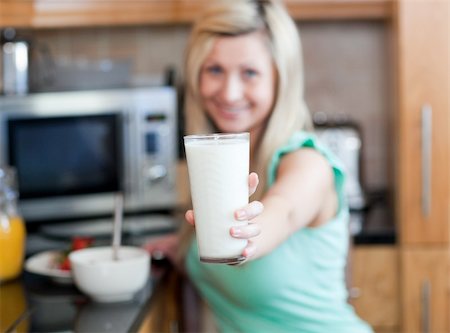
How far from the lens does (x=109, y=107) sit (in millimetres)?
2656

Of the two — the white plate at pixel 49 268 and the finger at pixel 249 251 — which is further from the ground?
the finger at pixel 249 251

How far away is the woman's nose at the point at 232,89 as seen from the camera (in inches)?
66.8

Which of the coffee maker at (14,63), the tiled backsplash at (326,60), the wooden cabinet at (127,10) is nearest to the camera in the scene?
the coffee maker at (14,63)

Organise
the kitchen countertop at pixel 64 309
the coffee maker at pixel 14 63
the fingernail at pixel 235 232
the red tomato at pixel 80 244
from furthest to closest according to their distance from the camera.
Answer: the coffee maker at pixel 14 63
the red tomato at pixel 80 244
the kitchen countertop at pixel 64 309
the fingernail at pixel 235 232

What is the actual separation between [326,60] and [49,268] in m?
1.69

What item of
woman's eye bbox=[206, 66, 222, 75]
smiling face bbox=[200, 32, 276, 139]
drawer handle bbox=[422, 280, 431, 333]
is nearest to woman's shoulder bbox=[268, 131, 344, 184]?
smiling face bbox=[200, 32, 276, 139]

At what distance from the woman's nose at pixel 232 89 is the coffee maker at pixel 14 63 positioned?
120 cm

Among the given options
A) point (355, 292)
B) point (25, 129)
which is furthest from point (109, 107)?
point (355, 292)

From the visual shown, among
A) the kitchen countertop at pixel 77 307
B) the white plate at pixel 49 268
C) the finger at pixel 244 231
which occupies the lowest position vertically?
the kitchen countertop at pixel 77 307

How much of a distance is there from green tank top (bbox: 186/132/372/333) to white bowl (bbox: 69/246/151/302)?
0.16 metres

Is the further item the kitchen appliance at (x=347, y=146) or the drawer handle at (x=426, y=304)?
the kitchen appliance at (x=347, y=146)

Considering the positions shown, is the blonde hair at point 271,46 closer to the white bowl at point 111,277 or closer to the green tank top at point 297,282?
the green tank top at point 297,282

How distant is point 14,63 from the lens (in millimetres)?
2764

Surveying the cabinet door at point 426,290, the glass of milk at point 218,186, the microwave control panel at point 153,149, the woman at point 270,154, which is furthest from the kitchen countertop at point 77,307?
the cabinet door at point 426,290
